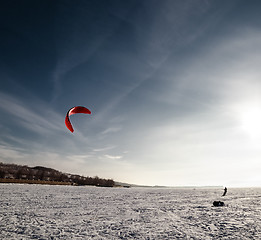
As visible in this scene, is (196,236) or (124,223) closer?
(196,236)

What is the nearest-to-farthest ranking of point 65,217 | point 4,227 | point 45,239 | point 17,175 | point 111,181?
point 45,239 < point 4,227 < point 65,217 < point 17,175 < point 111,181

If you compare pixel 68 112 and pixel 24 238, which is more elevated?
pixel 68 112

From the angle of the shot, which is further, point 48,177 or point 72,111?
point 48,177

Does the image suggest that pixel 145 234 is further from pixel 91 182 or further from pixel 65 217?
pixel 91 182

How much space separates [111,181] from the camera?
277 feet

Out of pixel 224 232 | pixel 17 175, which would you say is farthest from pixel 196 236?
pixel 17 175

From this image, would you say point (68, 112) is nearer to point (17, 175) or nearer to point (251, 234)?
point (251, 234)

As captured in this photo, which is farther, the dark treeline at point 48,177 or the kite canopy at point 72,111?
the dark treeline at point 48,177

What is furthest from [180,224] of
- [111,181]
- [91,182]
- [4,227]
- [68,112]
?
[111,181]

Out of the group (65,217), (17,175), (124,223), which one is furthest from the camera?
(17,175)

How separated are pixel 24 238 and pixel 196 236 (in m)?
4.96

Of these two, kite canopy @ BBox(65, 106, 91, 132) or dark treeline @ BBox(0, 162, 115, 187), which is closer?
kite canopy @ BBox(65, 106, 91, 132)

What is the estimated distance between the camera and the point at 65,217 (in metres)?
7.99

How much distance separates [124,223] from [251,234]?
428 centimetres
